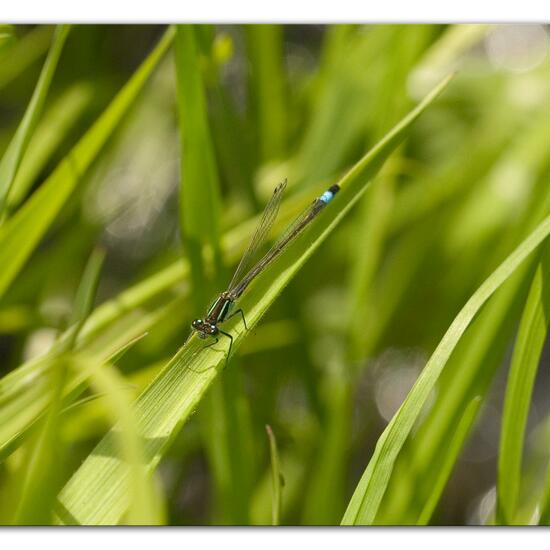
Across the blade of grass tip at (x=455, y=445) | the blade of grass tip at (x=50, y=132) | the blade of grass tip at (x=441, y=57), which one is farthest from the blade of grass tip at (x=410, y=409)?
the blade of grass tip at (x=441, y=57)

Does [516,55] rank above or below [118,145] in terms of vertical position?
below

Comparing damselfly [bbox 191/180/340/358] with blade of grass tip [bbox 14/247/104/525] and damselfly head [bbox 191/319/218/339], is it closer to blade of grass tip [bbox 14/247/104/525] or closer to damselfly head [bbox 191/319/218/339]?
damselfly head [bbox 191/319/218/339]

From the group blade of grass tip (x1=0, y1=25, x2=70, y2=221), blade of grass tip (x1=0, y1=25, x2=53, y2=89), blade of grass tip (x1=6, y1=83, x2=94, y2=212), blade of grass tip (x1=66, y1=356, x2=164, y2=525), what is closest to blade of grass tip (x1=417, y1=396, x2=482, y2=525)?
blade of grass tip (x1=66, y1=356, x2=164, y2=525)

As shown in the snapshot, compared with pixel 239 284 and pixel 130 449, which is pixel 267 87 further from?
pixel 130 449

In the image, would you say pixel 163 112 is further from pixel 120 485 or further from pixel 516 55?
pixel 120 485

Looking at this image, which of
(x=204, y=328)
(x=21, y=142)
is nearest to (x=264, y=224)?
(x=204, y=328)
